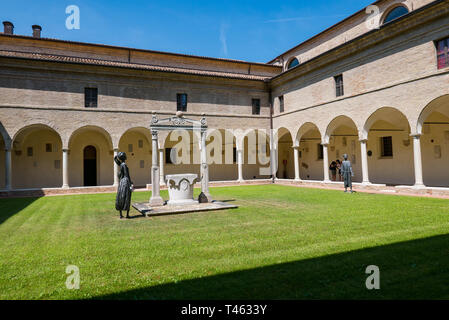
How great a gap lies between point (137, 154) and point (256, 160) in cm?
1076

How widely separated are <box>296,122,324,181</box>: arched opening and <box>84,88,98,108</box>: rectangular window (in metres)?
15.9

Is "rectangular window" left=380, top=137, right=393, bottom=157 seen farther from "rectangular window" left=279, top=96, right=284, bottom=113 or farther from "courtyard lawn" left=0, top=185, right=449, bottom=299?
"courtyard lawn" left=0, top=185, right=449, bottom=299

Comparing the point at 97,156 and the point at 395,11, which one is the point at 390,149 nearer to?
the point at 395,11

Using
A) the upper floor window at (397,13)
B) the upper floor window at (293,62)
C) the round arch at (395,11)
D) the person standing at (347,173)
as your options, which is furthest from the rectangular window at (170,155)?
the upper floor window at (397,13)

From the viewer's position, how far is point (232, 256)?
5.09 m

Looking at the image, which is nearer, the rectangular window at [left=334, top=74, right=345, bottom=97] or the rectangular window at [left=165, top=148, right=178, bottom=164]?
the rectangular window at [left=334, top=74, right=345, bottom=97]

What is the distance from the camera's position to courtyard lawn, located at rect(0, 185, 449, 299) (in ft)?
12.1

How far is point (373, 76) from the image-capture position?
16.3 metres

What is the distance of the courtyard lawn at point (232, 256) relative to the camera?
3678 millimetres

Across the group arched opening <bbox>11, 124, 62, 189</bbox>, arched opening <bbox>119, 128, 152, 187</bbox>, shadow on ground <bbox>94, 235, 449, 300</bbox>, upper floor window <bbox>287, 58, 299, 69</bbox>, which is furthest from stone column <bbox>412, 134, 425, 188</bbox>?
arched opening <bbox>11, 124, 62, 189</bbox>

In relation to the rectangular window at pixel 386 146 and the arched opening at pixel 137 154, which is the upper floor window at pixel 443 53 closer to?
the rectangular window at pixel 386 146

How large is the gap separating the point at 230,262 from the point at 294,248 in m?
1.37
